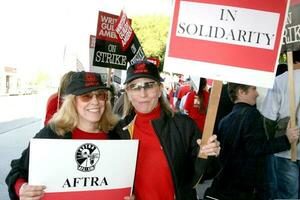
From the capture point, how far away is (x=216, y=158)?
2.70m

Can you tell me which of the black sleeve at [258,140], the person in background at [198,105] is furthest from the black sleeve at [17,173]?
the person in background at [198,105]

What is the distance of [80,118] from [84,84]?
23 centimetres

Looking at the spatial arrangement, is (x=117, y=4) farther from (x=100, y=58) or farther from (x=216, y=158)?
(x=216, y=158)

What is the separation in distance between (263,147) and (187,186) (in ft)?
4.08

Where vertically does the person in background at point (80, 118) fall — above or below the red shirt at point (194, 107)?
above

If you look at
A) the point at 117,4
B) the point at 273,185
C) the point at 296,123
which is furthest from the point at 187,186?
the point at 117,4

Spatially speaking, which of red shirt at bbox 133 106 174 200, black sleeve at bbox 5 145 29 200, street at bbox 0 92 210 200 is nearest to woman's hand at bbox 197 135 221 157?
red shirt at bbox 133 106 174 200

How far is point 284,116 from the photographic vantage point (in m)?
3.87

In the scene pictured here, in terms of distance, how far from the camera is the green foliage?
46.5 meters

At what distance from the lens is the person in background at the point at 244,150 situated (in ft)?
12.4

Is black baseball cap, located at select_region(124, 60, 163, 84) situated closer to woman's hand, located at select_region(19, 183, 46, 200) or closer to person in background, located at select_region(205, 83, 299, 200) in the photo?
woman's hand, located at select_region(19, 183, 46, 200)

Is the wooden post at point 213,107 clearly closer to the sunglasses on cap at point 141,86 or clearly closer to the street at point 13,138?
the sunglasses on cap at point 141,86

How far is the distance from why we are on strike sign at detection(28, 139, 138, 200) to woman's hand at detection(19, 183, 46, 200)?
0.10 feet

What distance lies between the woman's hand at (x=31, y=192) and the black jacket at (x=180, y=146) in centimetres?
63
